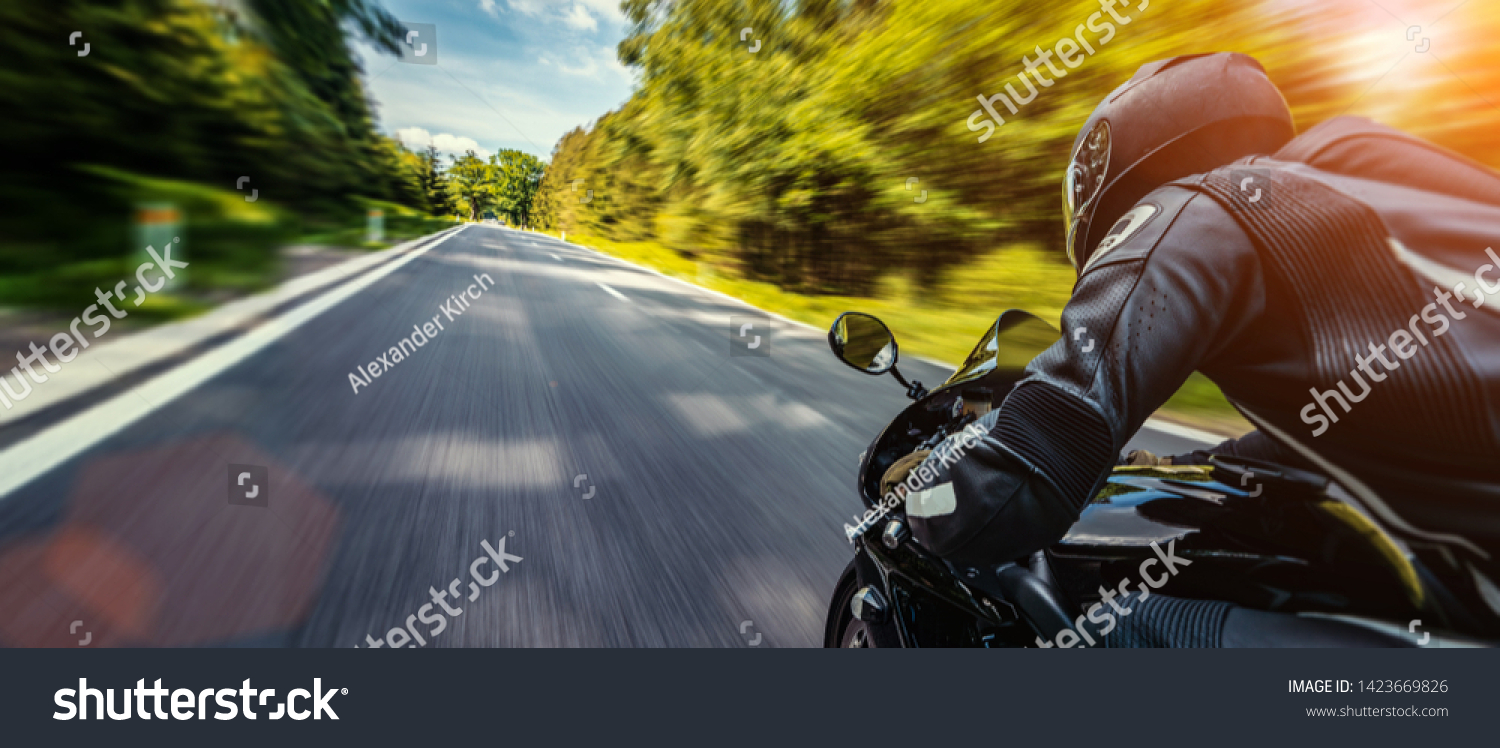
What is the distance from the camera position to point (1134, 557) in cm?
117

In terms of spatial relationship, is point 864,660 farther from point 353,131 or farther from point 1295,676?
point 353,131

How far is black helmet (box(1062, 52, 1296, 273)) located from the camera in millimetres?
1172

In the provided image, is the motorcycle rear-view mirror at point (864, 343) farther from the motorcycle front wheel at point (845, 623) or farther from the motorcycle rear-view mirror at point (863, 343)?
the motorcycle front wheel at point (845, 623)

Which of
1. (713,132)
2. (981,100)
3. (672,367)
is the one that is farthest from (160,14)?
(713,132)

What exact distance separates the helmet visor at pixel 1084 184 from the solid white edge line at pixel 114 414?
11.5ft

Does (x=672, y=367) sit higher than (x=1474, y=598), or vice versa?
(x=1474, y=598)

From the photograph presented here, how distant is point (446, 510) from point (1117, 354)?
262cm

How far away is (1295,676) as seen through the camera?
983 mm

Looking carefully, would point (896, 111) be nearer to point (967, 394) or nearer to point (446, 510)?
point (446, 510)

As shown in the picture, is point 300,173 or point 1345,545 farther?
point 300,173

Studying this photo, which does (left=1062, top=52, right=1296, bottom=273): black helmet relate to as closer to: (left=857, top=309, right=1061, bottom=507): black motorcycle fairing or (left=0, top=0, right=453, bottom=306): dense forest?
(left=857, top=309, right=1061, bottom=507): black motorcycle fairing

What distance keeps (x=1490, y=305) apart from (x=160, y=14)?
7.57m

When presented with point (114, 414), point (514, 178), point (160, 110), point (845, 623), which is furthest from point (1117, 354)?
point (514, 178)

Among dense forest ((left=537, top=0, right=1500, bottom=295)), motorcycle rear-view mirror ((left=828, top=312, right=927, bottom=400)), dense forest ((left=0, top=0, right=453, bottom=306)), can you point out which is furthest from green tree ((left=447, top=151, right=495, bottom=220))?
motorcycle rear-view mirror ((left=828, top=312, right=927, bottom=400))
